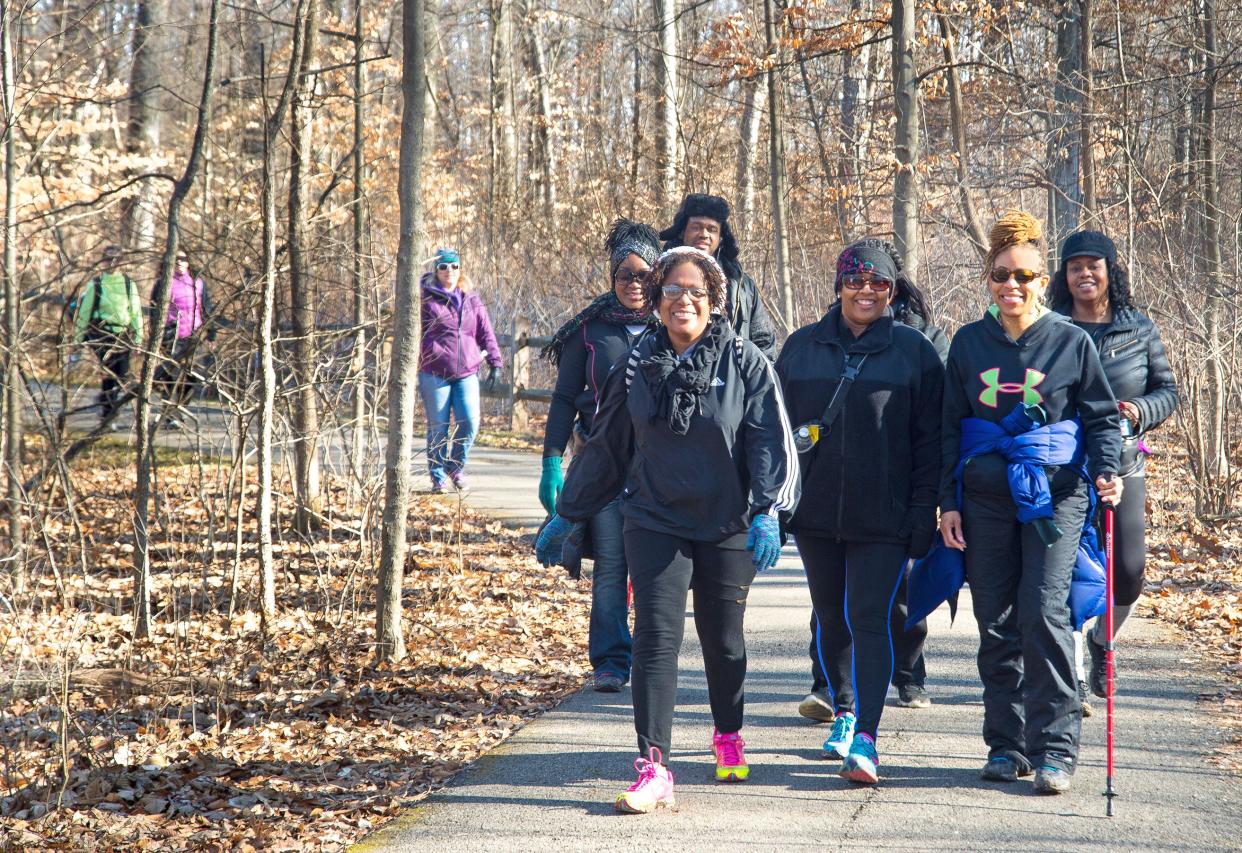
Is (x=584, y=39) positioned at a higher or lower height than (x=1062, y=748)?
higher

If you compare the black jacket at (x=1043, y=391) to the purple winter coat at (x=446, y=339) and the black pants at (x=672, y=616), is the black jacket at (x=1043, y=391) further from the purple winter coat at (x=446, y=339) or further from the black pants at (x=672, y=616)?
the purple winter coat at (x=446, y=339)

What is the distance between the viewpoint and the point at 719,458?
14.1ft

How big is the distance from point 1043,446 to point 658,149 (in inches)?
543

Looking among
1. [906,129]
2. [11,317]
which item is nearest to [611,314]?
[11,317]

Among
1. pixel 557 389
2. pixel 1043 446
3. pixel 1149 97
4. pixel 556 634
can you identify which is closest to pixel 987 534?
pixel 1043 446

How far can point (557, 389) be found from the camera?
602 cm

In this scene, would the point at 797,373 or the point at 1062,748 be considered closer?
the point at 1062,748

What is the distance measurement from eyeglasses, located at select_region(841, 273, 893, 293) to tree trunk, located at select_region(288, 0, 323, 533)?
12.2 ft

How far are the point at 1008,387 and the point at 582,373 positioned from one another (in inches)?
85.6

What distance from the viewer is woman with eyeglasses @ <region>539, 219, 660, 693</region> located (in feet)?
19.0

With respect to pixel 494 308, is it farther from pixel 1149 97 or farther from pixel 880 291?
pixel 880 291

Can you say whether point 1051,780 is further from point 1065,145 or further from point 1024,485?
point 1065,145

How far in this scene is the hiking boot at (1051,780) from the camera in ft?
14.0

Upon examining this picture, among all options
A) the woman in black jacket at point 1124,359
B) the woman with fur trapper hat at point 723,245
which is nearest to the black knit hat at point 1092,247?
the woman in black jacket at point 1124,359
